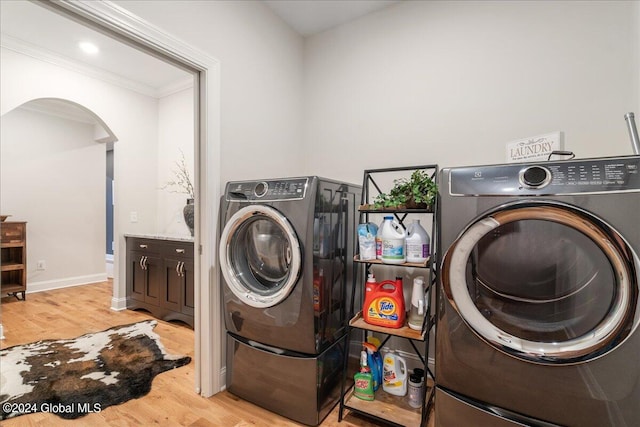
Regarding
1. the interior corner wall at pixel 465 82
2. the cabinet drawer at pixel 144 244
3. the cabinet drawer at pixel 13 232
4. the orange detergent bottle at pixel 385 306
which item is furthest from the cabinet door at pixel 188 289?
the cabinet drawer at pixel 13 232

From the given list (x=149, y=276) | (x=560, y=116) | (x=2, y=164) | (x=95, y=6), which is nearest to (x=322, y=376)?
(x=560, y=116)

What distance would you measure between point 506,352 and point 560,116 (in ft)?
4.44

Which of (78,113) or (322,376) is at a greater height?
(78,113)

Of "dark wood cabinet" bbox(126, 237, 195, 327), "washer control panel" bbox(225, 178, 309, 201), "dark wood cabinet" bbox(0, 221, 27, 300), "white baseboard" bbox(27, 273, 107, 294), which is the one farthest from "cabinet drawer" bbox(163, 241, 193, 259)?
"white baseboard" bbox(27, 273, 107, 294)

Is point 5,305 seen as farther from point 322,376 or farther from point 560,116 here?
point 560,116

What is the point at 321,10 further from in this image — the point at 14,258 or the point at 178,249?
the point at 14,258

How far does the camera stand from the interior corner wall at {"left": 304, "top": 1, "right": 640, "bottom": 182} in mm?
1525

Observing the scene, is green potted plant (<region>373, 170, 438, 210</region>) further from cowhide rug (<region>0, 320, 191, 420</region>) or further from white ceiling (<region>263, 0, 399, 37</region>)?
cowhide rug (<region>0, 320, 191, 420</region>)

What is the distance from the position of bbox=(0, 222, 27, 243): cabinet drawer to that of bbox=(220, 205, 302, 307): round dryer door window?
12.4 feet

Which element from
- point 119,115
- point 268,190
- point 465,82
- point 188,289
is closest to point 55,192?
point 119,115

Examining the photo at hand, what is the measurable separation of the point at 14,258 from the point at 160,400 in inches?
143

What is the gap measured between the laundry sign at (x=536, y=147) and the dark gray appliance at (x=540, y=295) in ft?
2.02

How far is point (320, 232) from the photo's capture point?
4.91 feet

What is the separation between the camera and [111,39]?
8.96 ft
